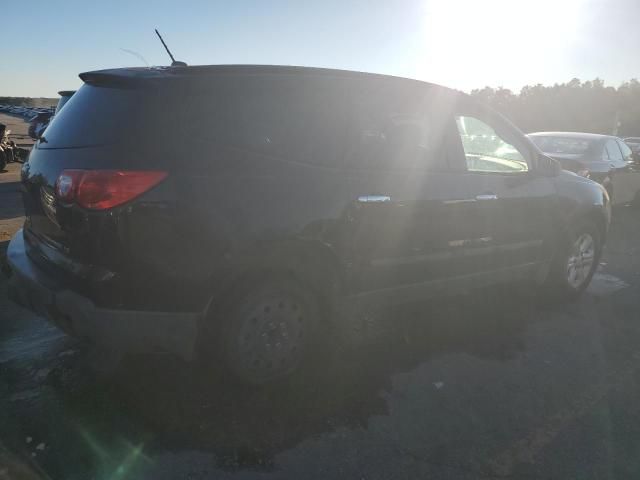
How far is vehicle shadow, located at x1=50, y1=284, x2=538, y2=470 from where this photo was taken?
275 centimetres

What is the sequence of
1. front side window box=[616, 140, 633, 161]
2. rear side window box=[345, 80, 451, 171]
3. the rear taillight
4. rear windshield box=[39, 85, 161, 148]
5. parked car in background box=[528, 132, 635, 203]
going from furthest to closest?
front side window box=[616, 140, 633, 161] < parked car in background box=[528, 132, 635, 203] < rear side window box=[345, 80, 451, 171] < rear windshield box=[39, 85, 161, 148] < the rear taillight

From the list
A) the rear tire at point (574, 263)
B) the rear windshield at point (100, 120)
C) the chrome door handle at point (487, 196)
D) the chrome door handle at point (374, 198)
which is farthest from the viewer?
the rear tire at point (574, 263)

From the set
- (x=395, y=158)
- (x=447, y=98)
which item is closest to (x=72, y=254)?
(x=395, y=158)

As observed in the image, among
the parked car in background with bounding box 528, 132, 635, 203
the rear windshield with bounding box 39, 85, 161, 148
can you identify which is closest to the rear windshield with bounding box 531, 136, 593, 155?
the parked car in background with bounding box 528, 132, 635, 203

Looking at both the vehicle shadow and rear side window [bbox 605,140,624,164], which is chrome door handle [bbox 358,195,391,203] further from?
rear side window [bbox 605,140,624,164]

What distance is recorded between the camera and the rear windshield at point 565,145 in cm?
963

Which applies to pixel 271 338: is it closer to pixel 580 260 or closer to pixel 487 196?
pixel 487 196

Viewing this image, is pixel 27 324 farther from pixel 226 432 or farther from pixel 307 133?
pixel 307 133

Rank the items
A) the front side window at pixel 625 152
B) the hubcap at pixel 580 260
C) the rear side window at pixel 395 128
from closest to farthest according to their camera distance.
→ the rear side window at pixel 395 128 < the hubcap at pixel 580 260 < the front side window at pixel 625 152

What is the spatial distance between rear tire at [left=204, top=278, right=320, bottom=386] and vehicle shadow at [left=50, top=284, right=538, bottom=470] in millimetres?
133

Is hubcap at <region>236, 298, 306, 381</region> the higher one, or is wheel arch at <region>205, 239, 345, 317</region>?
wheel arch at <region>205, 239, 345, 317</region>

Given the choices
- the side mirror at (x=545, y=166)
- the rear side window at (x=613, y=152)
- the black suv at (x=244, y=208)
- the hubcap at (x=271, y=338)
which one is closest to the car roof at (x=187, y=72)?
the black suv at (x=244, y=208)

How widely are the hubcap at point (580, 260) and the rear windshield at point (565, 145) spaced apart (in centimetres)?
475

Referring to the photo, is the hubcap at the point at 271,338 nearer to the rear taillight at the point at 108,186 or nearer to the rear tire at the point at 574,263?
the rear taillight at the point at 108,186
